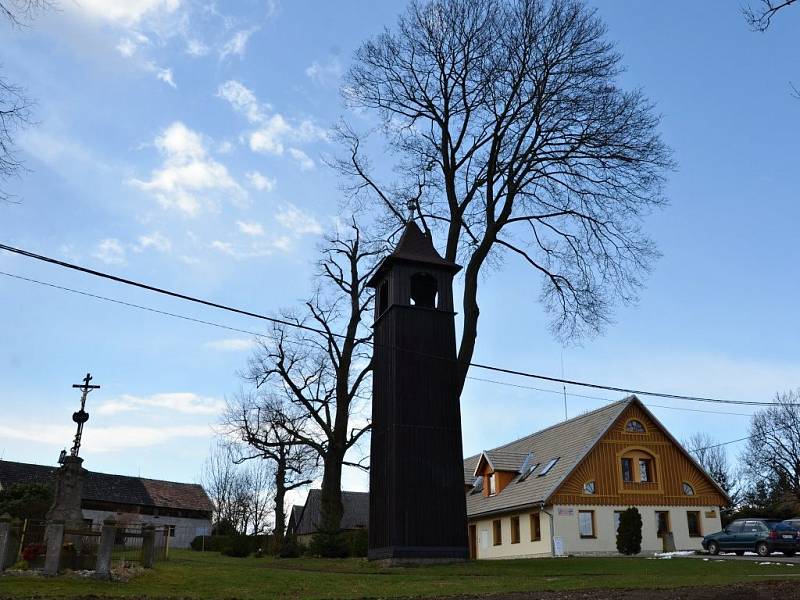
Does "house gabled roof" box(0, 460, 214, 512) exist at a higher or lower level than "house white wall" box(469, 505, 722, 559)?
higher

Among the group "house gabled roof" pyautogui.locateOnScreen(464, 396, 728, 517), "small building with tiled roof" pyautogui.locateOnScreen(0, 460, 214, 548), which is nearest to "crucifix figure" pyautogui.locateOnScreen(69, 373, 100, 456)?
"house gabled roof" pyautogui.locateOnScreen(464, 396, 728, 517)

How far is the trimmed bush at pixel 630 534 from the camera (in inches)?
1272

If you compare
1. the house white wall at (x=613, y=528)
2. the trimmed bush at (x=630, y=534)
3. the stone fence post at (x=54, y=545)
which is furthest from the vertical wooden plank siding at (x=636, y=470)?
the stone fence post at (x=54, y=545)

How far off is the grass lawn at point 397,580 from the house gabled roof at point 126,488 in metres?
41.3

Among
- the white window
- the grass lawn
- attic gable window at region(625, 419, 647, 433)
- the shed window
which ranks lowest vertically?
the grass lawn

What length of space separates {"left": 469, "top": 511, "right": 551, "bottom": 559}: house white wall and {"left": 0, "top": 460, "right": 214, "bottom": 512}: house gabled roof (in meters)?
29.7

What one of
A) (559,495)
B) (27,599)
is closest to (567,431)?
(559,495)

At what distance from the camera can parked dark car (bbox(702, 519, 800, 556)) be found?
28216 millimetres

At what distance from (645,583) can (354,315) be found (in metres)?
20.2

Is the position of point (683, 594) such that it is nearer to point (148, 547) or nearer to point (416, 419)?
point (416, 419)

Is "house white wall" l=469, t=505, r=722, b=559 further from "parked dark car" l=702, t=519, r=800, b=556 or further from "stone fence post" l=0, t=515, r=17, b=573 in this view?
"stone fence post" l=0, t=515, r=17, b=573

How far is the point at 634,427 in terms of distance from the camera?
38.3 metres

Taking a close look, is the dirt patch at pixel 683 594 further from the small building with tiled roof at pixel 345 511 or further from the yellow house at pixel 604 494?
the small building with tiled roof at pixel 345 511

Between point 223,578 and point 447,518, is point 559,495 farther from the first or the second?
point 223,578
